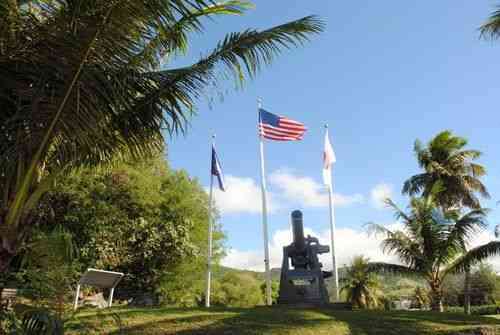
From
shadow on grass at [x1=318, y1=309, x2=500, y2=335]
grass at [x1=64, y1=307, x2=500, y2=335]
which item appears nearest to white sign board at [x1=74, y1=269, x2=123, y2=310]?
grass at [x1=64, y1=307, x2=500, y2=335]

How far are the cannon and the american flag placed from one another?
15.3 feet

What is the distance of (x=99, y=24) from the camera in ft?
13.6

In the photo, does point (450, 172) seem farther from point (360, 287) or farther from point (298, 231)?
point (298, 231)

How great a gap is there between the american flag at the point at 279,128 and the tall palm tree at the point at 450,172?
42.2ft

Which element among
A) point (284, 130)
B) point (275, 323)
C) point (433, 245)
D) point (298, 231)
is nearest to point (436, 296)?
point (433, 245)

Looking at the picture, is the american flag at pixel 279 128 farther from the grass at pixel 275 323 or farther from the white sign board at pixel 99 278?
the grass at pixel 275 323

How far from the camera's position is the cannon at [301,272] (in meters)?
12.5

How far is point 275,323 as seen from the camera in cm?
767

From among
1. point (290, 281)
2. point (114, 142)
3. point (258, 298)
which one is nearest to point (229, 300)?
point (258, 298)

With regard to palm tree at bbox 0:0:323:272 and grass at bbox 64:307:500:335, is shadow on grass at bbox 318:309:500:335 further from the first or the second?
palm tree at bbox 0:0:323:272

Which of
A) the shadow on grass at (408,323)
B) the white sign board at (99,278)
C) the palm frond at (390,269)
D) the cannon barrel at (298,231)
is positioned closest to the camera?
the shadow on grass at (408,323)

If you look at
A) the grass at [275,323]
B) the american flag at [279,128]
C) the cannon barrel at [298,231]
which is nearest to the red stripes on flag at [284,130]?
the american flag at [279,128]

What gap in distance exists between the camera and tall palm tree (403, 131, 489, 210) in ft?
87.5

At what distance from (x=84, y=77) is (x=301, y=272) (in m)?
9.88
